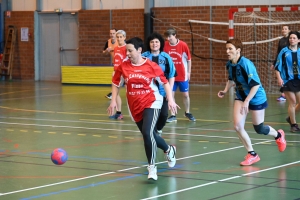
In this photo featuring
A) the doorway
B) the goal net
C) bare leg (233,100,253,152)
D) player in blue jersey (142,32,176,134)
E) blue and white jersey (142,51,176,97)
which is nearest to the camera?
bare leg (233,100,253,152)

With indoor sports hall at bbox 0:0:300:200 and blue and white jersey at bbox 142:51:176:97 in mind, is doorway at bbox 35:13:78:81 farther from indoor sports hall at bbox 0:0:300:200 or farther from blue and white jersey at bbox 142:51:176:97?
blue and white jersey at bbox 142:51:176:97

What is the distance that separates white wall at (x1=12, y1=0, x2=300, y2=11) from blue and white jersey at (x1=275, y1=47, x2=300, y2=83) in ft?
35.6

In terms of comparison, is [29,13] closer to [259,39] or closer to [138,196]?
[259,39]

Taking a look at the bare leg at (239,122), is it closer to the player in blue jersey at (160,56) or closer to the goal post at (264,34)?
the player in blue jersey at (160,56)

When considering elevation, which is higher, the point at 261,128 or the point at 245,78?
the point at 245,78

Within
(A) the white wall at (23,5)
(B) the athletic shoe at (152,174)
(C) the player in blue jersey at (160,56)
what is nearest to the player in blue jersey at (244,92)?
(B) the athletic shoe at (152,174)

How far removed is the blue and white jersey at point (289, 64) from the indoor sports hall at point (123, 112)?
41.5 inches

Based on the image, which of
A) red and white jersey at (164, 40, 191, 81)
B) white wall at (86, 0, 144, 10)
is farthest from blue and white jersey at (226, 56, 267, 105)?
white wall at (86, 0, 144, 10)

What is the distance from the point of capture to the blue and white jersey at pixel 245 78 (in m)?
8.64

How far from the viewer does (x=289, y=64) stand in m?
11.8

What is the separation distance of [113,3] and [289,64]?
52.1ft

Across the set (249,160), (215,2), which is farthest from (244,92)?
(215,2)

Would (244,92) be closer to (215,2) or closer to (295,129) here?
(295,129)

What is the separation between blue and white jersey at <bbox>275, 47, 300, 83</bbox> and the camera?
11.7m
